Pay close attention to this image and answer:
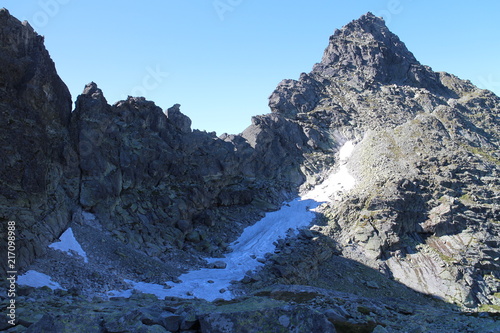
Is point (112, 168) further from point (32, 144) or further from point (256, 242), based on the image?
point (256, 242)

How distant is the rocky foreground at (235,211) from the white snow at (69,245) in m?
0.79

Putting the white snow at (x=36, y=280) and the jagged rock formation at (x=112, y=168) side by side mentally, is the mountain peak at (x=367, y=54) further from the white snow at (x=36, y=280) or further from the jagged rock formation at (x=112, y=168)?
the white snow at (x=36, y=280)

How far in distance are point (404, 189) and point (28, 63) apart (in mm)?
58506

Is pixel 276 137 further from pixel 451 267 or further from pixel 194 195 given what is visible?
pixel 451 267

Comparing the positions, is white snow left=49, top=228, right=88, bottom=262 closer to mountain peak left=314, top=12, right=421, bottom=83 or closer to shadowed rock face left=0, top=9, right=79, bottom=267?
shadowed rock face left=0, top=9, right=79, bottom=267

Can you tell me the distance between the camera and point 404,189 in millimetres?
62000

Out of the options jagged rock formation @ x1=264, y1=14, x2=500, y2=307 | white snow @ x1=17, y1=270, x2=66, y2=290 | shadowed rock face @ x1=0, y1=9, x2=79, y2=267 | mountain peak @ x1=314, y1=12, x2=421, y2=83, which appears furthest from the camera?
mountain peak @ x1=314, y1=12, x2=421, y2=83

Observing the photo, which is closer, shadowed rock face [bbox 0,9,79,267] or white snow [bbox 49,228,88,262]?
shadowed rock face [bbox 0,9,79,267]

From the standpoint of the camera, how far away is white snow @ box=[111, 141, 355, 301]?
34812 mm

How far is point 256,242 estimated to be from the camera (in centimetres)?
5300

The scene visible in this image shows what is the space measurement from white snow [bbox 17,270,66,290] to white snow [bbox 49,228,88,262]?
5959mm

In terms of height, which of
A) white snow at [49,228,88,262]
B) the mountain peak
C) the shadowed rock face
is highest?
the mountain peak

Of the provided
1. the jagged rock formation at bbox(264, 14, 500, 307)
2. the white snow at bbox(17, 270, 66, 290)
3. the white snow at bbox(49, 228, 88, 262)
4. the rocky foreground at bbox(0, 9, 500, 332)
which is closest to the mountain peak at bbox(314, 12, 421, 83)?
the jagged rock formation at bbox(264, 14, 500, 307)

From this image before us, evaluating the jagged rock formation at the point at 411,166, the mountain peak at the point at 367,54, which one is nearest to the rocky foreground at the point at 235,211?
the jagged rock formation at the point at 411,166
